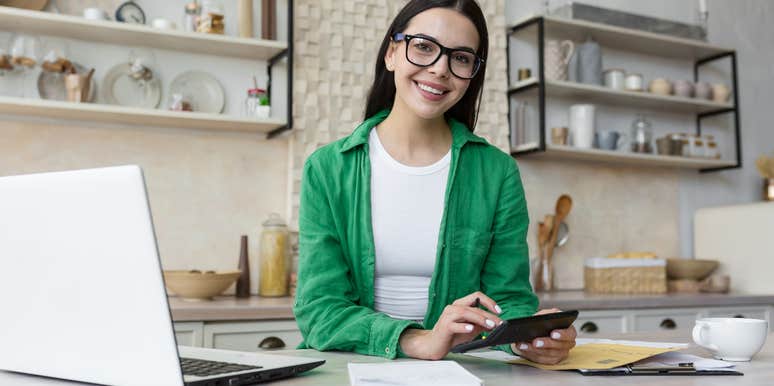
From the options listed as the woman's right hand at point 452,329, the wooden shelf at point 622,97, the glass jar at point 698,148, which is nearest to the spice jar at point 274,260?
the wooden shelf at point 622,97

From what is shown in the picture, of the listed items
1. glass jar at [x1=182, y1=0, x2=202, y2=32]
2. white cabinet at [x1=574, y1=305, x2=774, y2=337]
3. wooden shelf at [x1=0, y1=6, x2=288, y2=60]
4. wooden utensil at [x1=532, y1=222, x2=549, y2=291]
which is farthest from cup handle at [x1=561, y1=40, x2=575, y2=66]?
glass jar at [x1=182, y1=0, x2=202, y2=32]

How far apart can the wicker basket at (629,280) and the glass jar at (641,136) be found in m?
0.58

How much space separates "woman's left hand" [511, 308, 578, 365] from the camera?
1.14m

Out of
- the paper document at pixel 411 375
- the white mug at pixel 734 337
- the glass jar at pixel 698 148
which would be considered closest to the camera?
the paper document at pixel 411 375

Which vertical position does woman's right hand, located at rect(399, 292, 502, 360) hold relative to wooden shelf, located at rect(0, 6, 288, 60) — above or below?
below

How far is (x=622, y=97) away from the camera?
357cm

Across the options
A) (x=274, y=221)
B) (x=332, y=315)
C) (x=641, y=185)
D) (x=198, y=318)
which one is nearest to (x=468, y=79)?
(x=332, y=315)

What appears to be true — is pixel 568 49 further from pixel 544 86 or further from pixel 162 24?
pixel 162 24

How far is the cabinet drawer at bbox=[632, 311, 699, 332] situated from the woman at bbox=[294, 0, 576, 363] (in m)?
1.67

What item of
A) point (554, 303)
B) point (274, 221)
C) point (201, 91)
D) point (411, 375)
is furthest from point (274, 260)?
point (411, 375)

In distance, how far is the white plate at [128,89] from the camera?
2.77 meters

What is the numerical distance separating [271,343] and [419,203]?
1.07 meters

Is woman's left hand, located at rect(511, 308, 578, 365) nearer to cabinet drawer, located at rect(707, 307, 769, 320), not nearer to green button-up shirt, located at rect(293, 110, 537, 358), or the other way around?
green button-up shirt, located at rect(293, 110, 537, 358)

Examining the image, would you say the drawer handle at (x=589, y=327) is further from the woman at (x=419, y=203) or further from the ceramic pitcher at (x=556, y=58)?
the woman at (x=419, y=203)
